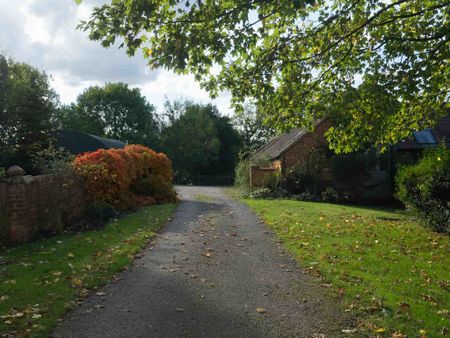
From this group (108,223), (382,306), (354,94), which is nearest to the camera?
(382,306)

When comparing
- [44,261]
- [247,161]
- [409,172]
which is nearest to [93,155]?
[44,261]

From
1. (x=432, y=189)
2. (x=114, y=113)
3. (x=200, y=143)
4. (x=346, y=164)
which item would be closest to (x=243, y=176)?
(x=346, y=164)

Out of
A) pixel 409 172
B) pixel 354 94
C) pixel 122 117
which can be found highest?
pixel 122 117

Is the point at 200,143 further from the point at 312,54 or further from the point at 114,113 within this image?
the point at 312,54

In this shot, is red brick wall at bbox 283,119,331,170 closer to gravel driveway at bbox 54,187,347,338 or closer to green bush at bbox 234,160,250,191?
green bush at bbox 234,160,250,191

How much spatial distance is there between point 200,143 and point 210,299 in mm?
55684

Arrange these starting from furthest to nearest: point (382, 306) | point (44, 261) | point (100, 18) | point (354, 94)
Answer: point (354, 94), point (44, 261), point (100, 18), point (382, 306)

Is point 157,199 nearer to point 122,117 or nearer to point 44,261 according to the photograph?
point 44,261

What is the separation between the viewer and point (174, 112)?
238 ft

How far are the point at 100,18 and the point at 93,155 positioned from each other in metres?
9.13

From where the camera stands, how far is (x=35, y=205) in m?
10.8

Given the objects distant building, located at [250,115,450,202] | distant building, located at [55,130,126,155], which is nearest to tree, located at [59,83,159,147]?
distant building, located at [55,130,126,155]

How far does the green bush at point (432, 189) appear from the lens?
1358cm

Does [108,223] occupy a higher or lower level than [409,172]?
lower
